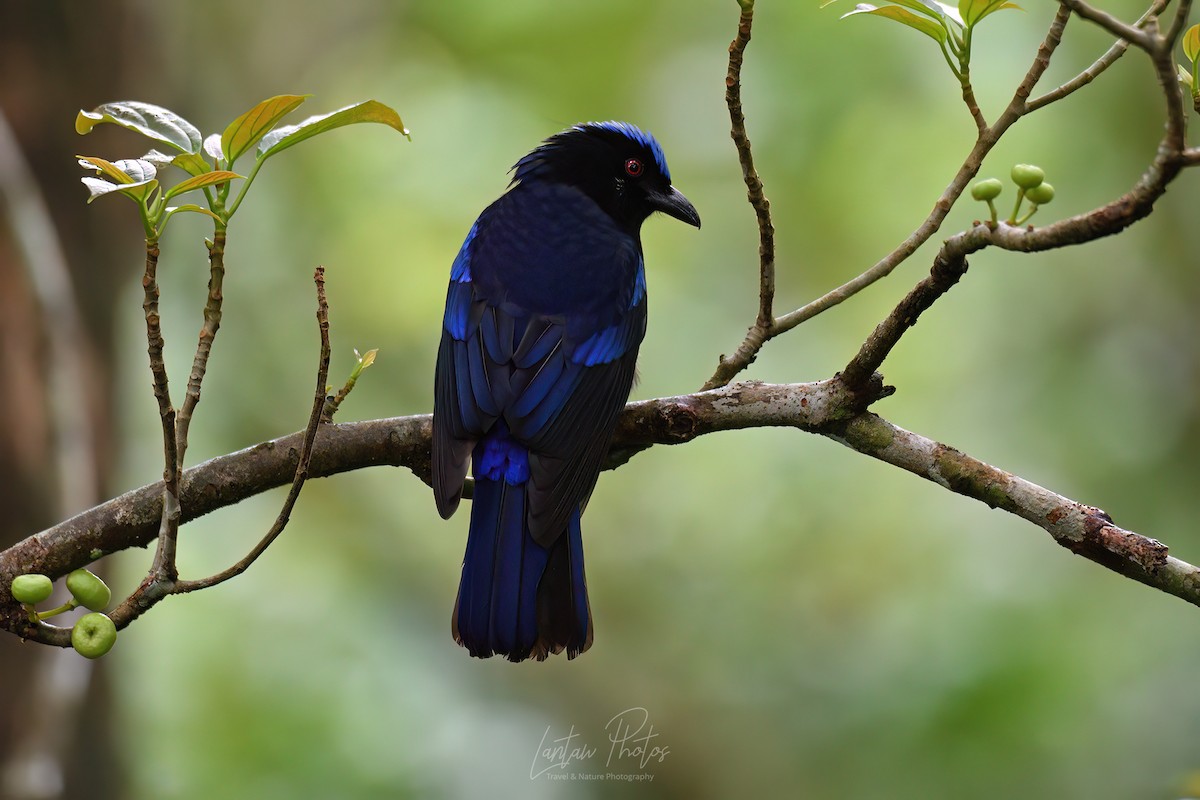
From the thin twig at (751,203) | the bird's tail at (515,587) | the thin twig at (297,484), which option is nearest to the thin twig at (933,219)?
the thin twig at (751,203)

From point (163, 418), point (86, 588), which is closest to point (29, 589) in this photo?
point (86, 588)

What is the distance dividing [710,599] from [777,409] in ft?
12.1

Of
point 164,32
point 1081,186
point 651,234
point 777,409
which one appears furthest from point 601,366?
point 1081,186

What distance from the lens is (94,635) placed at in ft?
6.64

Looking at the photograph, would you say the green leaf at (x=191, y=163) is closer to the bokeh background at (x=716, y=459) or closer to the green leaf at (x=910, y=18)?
the green leaf at (x=910, y=18)

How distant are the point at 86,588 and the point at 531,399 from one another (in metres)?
1.37

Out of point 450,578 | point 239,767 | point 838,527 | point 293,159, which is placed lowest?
point 239,767

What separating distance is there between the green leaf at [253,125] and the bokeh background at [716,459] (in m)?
3.02

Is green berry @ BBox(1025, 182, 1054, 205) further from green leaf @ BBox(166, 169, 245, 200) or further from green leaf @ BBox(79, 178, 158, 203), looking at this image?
green leaf @ BBox(79, 178, 158, 203)

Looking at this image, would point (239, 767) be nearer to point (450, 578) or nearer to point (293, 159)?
point (450, 578)

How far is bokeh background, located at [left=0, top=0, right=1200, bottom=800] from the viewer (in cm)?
533

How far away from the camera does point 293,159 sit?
23.2ft

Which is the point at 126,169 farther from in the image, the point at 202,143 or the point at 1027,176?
the point at 1027,176

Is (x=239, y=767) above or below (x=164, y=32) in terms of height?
below
